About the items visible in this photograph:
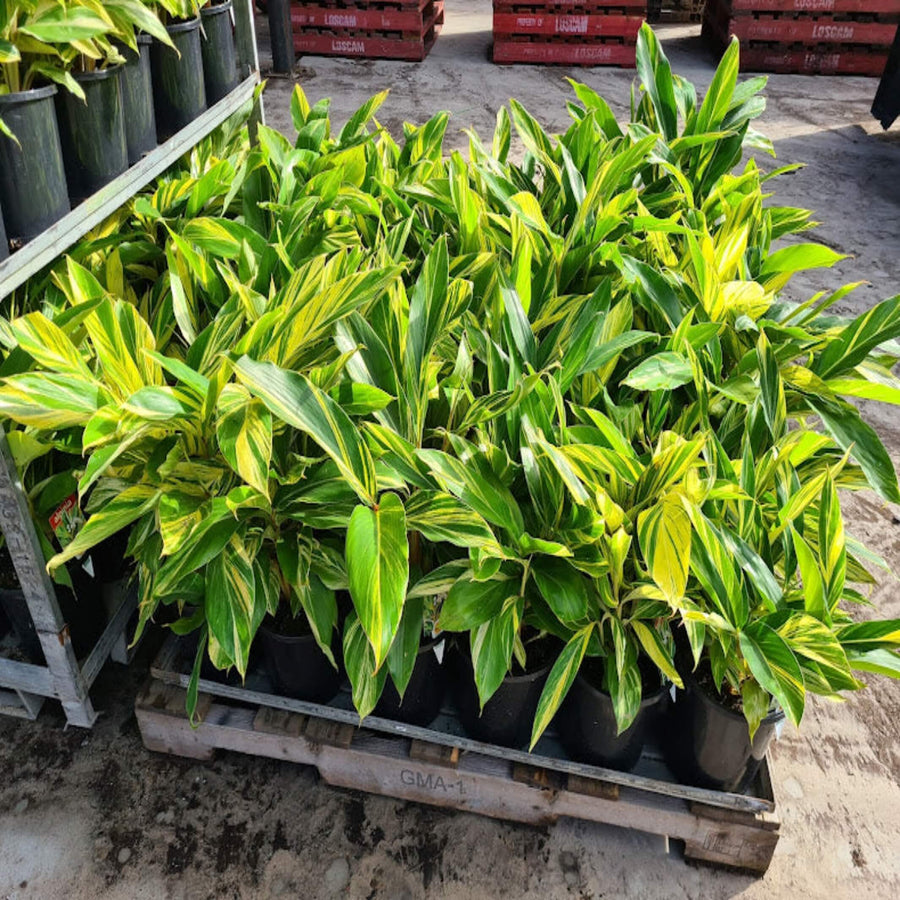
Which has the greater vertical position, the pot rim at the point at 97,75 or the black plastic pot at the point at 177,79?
the pot rim at the point at 97,75

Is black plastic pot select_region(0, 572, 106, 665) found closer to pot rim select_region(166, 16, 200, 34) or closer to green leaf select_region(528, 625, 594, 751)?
green leaf select_region(528, 625, 594, 751)

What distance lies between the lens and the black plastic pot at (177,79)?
170 centimetres

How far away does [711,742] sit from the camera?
129cm

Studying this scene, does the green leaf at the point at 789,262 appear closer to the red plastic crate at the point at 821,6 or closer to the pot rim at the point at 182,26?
the pot rim at the point at 182,26

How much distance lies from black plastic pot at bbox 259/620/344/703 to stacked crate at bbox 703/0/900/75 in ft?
18.3

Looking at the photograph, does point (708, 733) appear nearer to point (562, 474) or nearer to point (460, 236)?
point (562, 474)

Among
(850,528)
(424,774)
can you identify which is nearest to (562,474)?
(424,774)

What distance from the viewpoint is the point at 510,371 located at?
4.11ft

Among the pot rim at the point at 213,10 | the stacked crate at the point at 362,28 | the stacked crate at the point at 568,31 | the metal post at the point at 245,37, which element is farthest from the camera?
the stacked crate at the point at 362,28

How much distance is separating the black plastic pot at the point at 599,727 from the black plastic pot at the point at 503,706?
Answer: 57mm

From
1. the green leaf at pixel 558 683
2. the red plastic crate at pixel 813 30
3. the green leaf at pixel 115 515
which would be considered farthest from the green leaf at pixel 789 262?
the red plastic crate at pixel 813 30

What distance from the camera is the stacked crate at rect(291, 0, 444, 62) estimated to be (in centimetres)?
562

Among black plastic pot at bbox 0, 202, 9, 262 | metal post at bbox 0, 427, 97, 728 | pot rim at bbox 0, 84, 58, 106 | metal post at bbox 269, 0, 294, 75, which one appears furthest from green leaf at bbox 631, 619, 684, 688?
metal post at bbox 269, 0, 294, 75

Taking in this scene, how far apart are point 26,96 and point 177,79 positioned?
21.5 inches
